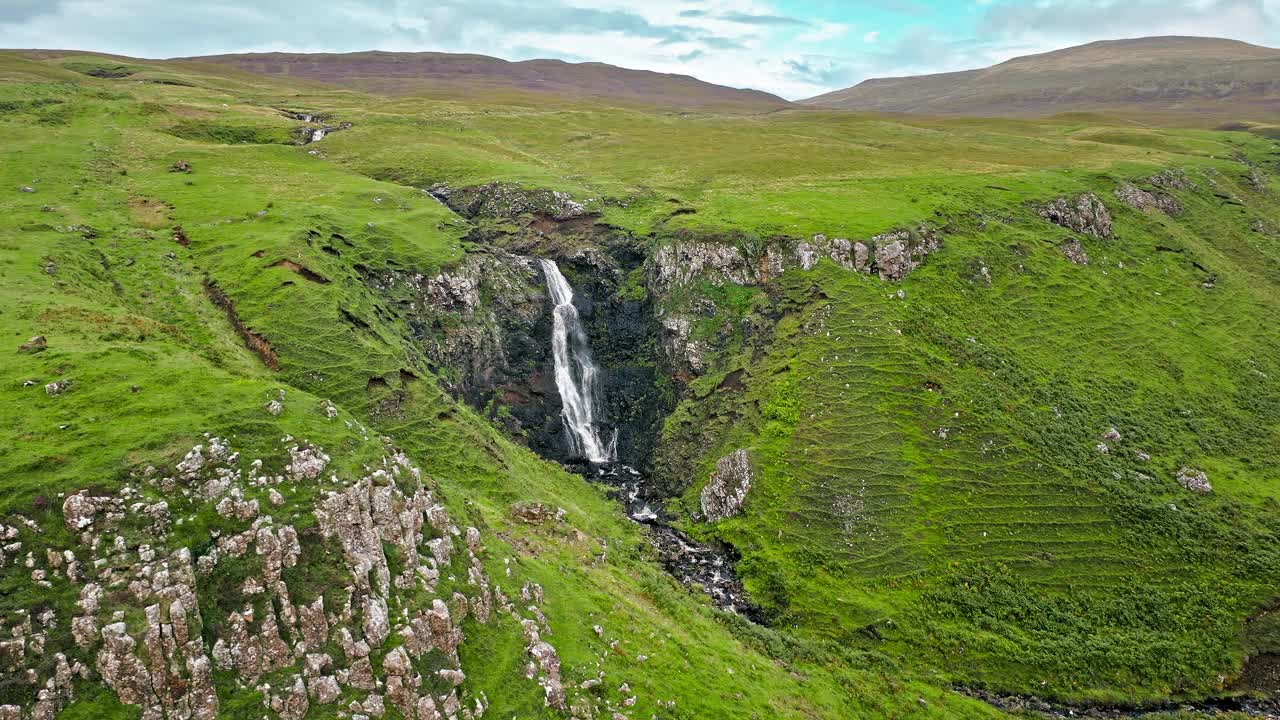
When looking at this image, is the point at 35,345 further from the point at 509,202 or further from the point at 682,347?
the point at 509,202

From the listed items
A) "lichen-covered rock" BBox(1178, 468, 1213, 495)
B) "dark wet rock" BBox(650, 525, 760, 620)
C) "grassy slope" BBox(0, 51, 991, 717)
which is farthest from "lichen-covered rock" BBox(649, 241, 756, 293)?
"lichen-covered rock" BBox(1178, 468, 1213, 495)

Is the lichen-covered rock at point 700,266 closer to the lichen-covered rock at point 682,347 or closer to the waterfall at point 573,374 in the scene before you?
the lichen-covered rock at point 682,347

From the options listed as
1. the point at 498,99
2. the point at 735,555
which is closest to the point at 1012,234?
the point at 735,555

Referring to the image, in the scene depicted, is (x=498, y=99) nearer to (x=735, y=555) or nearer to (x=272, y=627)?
(x=735, y=555)

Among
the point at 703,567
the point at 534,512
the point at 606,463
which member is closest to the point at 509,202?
the point at 606,463

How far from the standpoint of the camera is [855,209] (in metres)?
69.2

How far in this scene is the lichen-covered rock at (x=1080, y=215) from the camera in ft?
243

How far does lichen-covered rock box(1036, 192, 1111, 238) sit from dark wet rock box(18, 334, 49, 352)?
8280 cm

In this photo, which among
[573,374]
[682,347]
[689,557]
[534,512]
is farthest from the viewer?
[573,374]

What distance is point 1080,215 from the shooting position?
75.1 meters

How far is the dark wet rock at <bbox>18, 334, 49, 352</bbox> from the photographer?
29.6 m

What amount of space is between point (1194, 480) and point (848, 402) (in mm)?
22506

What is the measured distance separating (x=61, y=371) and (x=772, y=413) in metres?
39.8

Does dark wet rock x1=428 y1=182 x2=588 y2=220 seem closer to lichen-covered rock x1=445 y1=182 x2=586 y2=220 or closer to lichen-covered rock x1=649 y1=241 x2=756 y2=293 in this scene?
lichen-covered rock x1=445 y1=182 x2=586 y2=220
